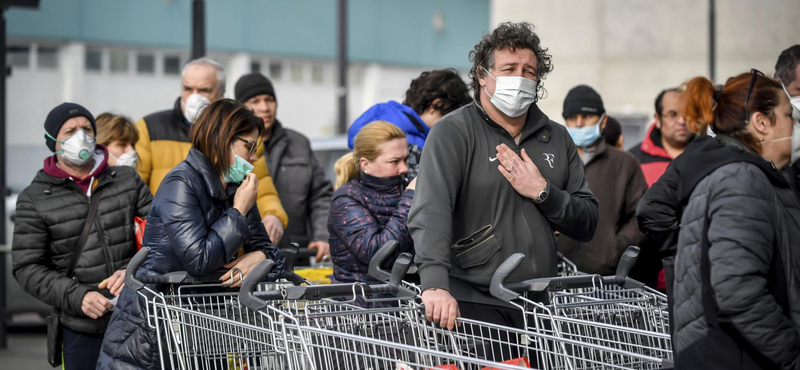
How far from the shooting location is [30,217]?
16.0 ft

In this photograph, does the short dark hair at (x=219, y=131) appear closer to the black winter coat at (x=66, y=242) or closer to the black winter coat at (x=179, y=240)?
the black winter coat at (x=179, y=240)

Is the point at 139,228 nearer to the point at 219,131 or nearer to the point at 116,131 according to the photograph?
the point at 219,131

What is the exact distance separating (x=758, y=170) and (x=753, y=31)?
59.0ft

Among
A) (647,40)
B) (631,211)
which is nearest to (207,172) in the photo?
(631,211)

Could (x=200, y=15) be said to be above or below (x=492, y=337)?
above

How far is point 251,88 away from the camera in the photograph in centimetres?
630

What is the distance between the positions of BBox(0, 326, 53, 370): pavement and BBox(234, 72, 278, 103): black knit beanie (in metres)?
3.51

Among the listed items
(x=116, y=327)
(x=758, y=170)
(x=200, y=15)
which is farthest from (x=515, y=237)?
(x=200, y=15)

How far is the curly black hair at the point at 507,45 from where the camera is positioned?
154 inches

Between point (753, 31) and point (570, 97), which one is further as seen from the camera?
point (753, 31)

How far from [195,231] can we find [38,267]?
51.5 inches

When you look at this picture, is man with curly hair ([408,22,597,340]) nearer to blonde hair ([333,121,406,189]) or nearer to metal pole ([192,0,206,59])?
blonde hair ([333,121,406,189])

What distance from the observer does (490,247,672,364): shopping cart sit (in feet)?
11.7

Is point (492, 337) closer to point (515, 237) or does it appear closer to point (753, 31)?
point (515, 237)
